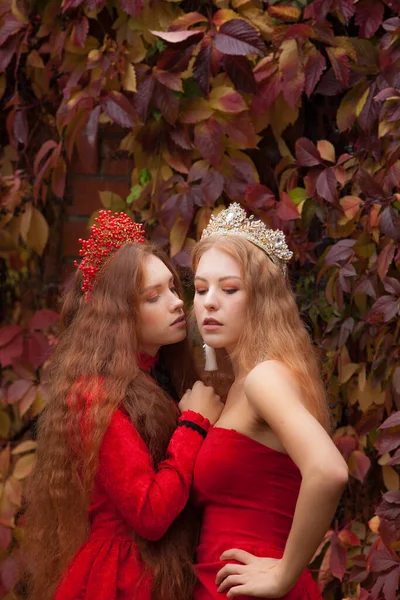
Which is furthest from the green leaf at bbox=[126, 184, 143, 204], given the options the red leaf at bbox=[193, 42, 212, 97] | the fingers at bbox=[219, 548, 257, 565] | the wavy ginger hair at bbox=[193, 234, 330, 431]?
the fingers at bbox=[219, 548, 257, 565]

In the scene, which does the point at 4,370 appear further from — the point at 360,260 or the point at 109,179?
the point at 360,260

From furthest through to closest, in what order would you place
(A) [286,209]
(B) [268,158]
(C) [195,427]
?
(B) [268,158] < (A) [286,209] < (C) [195,427]

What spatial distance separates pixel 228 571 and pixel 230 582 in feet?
0.07

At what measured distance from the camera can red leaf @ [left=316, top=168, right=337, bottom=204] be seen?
2.47 m

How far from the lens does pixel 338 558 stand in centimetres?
252

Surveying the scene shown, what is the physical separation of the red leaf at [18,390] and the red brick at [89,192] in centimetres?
62

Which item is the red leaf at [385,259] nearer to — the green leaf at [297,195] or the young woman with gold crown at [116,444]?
the green leaf at [297,195]

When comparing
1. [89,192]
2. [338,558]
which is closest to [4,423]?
[89,192]

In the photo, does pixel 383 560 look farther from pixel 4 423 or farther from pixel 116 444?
pixel 4 423

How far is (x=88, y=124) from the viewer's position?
2.62 metres

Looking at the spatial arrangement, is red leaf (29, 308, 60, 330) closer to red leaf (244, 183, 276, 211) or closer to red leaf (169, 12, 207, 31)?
red leaf (244, 183, 276, 211)

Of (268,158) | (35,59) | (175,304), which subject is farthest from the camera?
(35,59)

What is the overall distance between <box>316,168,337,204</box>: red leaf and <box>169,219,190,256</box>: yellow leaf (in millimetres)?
408

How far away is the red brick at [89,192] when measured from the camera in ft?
9.90
